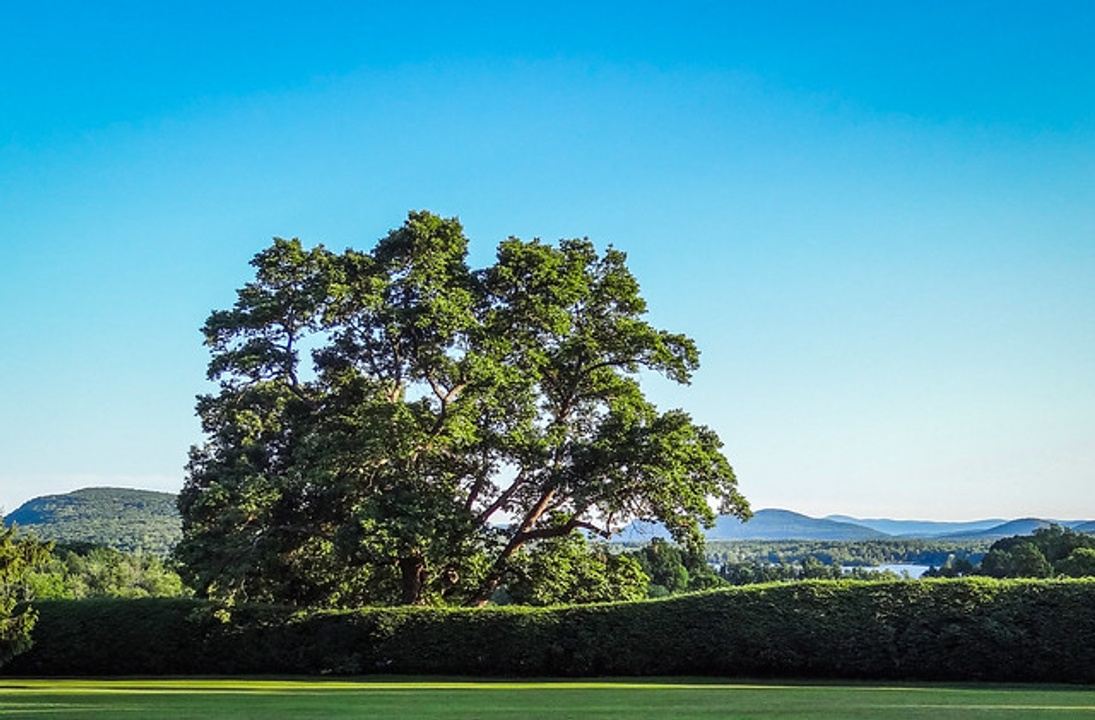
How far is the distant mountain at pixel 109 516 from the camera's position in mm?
138125

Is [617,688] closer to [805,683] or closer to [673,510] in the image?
[805,683]

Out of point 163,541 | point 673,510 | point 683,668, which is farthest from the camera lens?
point 163,541

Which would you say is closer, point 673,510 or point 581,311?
point 673,510

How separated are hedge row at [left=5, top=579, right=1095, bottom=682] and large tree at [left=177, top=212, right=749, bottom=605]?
5.38 feet

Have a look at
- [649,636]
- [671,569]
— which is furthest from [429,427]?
[671,569]

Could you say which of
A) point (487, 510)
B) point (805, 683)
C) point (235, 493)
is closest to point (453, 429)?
point (487, 510)

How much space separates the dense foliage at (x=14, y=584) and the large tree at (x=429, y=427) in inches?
132

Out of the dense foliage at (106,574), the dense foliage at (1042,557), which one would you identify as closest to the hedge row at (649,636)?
the dense foliage at (1042,557)

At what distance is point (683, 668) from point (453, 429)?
7397 millimetres

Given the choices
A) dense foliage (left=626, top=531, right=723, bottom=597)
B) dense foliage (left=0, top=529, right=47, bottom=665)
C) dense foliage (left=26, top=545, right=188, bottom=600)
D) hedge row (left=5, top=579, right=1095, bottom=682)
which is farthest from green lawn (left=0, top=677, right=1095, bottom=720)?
dense foliage (left=26, top=545, right=188, bottom=600)

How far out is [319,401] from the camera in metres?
24.0

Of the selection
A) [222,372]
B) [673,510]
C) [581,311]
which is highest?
A: [581,311]

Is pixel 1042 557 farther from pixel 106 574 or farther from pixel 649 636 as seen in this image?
pixel 106 574

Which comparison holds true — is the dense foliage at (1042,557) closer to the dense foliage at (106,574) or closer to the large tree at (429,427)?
the large tree at (429,427)
